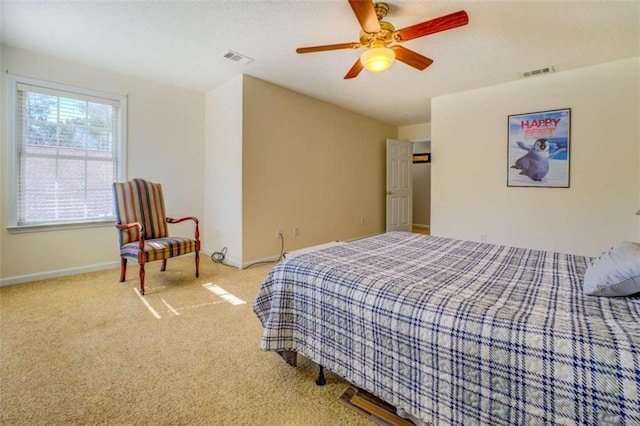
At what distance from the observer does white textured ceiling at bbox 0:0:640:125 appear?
7.47ft

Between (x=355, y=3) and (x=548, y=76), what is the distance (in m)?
3.15

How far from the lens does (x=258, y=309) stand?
1.67m

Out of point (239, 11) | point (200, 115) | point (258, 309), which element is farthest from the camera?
point (200, 115)

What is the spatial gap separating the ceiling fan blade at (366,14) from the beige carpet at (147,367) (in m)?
2.21

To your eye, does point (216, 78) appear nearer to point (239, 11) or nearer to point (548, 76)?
point (239, 11)

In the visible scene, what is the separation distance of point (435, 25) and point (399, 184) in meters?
4.42

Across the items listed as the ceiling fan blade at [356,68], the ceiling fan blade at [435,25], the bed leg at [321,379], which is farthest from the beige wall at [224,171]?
the bed leg at [321,379]

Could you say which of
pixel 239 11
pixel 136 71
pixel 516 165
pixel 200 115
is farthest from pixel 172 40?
pixel 516 165

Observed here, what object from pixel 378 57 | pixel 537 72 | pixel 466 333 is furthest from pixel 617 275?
pixel 537 72

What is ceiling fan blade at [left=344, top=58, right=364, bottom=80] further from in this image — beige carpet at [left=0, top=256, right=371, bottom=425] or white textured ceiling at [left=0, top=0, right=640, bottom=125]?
beige carpet at [left=0, top=256, right=371, bottom=425]

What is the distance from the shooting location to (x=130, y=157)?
12.3 ft

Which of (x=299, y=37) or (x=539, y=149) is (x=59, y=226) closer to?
(x=299, y=37)

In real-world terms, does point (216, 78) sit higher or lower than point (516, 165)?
higher

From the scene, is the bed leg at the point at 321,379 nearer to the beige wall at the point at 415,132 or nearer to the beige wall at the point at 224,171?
the beige wall at the point at 224,171
